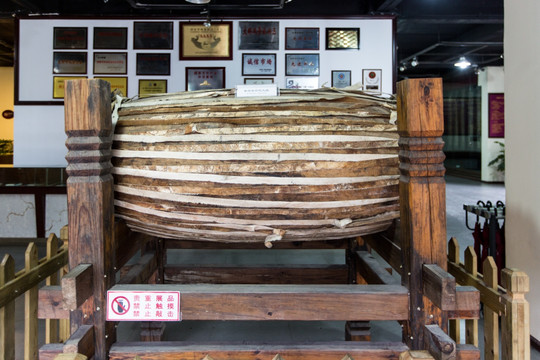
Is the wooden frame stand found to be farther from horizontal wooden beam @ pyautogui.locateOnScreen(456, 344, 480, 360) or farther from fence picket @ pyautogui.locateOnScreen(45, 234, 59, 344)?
fence picket @ pyautogui.locateOnScreen(45, 234, 59, 344)

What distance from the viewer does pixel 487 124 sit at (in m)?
10.2

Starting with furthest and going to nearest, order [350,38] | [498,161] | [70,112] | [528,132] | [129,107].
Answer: [498,161] < [350,38] < [528,132] < [129,107] < [70,112]

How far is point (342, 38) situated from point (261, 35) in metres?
0.75

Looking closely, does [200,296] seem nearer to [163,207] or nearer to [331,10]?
[163,207]

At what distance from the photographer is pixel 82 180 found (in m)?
0.96

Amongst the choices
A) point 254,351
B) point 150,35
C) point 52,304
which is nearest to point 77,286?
point 52,304

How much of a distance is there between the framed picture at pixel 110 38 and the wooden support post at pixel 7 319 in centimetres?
289

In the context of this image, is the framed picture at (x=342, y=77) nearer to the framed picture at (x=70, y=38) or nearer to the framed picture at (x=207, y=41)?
the framed picture at (x=207, y=41)

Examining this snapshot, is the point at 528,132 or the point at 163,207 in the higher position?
the point at 528,132

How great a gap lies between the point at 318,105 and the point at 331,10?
423 cm

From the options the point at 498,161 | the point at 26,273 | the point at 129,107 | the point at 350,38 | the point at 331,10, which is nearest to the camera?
the point at 129,107

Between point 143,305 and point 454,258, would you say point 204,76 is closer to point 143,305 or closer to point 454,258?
point 454,258

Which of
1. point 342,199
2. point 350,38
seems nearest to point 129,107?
point 342,199

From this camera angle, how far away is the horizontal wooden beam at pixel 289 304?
3.24 feet
